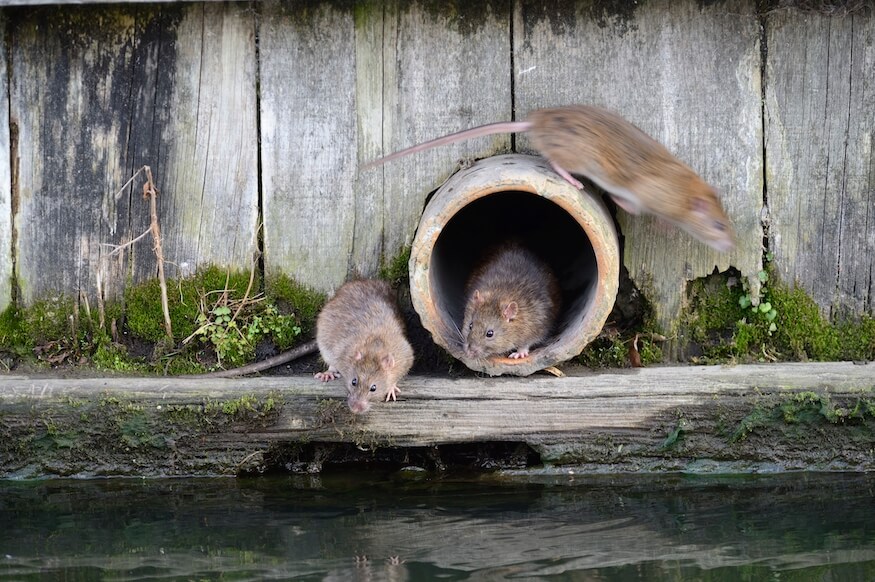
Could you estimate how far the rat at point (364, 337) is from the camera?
6.07m

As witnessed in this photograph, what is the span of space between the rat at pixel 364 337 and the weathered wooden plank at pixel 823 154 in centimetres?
217

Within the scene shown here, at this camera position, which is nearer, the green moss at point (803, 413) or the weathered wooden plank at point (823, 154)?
the green moss at point (803, 413)

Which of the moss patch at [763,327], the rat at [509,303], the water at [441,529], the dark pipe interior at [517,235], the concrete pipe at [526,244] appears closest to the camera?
the water at [441,529]

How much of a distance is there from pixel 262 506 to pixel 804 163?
347 cm

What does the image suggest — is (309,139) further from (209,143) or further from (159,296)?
(159,296)

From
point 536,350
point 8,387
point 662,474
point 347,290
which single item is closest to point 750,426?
point 662,474

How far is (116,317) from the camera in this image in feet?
21.6

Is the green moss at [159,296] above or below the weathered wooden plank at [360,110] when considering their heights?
below

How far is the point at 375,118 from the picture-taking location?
21.1 feet

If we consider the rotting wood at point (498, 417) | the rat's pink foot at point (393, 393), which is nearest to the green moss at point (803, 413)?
the rotting wood at point (498, 417)

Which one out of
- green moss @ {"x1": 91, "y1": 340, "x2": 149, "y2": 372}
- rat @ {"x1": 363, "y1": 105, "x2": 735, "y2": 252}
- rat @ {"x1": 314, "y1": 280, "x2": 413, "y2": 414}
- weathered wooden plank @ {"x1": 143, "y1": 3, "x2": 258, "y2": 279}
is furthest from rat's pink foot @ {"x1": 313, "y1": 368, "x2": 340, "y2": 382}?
rat @ {"x1": 363, "y1": 105, "x2": 735, "y2": 252}

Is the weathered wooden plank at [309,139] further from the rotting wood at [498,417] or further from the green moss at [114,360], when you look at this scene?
the green moss at [114,360]

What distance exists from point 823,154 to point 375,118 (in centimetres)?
249

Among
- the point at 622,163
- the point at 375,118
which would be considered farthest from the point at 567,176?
the point at 375,118
